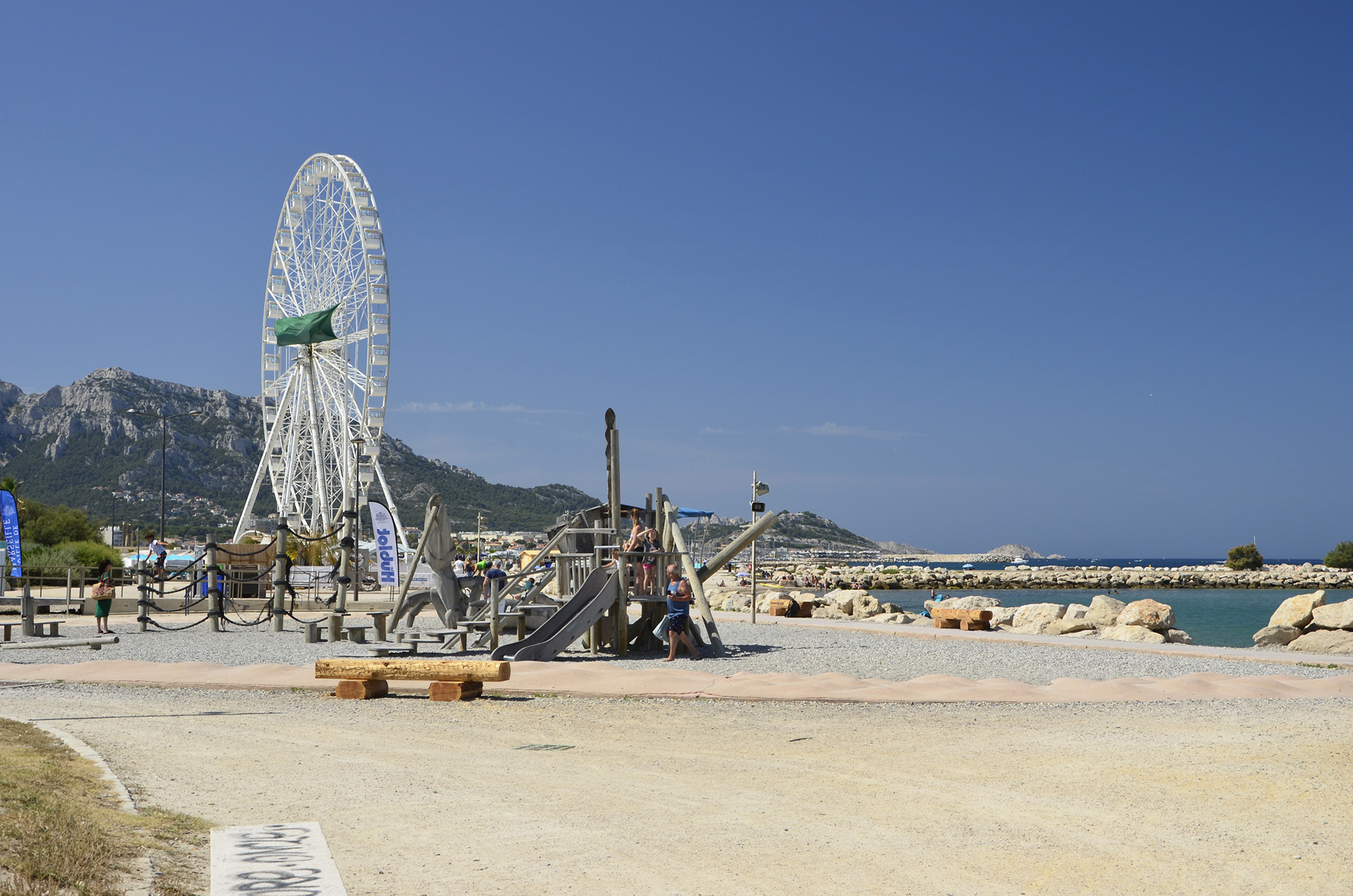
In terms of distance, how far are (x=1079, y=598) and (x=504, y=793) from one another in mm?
66672

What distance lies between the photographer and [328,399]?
48.7 meters

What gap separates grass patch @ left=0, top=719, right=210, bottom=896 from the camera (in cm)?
430

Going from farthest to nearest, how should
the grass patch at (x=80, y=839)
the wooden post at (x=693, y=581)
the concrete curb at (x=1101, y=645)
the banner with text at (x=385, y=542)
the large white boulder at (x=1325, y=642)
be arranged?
the banner with text at (x=385, y=542) → the large white boulder at (x=1325, y=642) → the wooden post at (x=693, y=581) → the concrete curb at (x=1101, y=645) → the grass patch at (x=80, y=839)

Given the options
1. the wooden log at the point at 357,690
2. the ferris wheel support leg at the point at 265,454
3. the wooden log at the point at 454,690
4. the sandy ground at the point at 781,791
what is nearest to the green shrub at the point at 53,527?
the ferris wheel support leg at the point at 265,454

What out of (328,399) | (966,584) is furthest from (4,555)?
(966,584)

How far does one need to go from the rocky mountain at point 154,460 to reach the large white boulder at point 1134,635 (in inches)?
4017

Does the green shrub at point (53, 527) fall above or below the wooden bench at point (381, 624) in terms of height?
above

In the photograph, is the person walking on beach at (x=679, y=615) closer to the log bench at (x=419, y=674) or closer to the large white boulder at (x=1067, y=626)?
the log bench at (x=419, y=674)

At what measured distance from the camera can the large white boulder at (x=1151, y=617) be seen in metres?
21.5

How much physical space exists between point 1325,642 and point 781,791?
15568 mm

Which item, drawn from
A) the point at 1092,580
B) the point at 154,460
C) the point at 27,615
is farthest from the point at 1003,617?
the point at 154,460

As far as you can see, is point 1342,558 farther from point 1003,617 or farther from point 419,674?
point 419,674

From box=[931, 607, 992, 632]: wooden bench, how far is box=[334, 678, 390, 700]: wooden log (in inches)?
570

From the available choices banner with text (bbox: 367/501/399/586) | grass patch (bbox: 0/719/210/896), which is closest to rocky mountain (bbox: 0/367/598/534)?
banner with text (bbox: 367/501/399/586)
